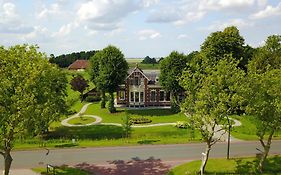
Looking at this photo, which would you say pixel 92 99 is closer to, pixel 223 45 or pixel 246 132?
pixel 223 45

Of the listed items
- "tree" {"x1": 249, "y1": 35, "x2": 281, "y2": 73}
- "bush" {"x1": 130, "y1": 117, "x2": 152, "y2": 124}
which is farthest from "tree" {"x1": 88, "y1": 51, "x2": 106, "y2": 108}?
"tree" {"x1": 249, "y1": 35, "x2": 281, "y2": 73}

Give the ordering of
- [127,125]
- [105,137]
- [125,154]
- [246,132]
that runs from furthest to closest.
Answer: [246,132] < [105,137] < [127,125] < [125,154]

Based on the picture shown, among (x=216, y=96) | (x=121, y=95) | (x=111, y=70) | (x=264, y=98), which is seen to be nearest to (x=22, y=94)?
(x=216, y=96)

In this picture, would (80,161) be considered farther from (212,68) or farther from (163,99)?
(163,99)

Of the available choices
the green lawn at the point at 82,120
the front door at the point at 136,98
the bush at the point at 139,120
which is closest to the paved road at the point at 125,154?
the bush at the point at 139,120

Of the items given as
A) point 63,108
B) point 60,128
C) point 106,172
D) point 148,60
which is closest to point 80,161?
point 106,172

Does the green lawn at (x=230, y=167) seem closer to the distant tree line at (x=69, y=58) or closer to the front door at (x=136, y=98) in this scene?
the front door at (x=136, y=98)

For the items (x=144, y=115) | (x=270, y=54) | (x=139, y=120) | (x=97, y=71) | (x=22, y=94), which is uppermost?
(x=270, y=54)

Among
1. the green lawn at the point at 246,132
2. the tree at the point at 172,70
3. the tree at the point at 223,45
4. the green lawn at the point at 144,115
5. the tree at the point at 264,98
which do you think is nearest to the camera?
the tree at the point at 264,98
